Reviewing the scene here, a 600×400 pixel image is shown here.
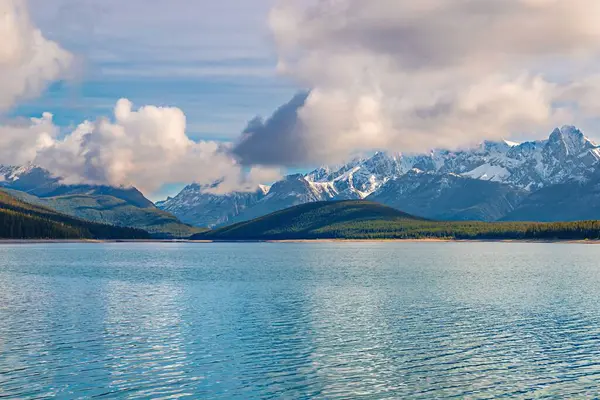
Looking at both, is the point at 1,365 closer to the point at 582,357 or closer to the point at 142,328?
the point at 142,328

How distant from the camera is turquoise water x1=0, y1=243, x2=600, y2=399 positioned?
47.5 m

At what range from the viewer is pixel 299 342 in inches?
2515

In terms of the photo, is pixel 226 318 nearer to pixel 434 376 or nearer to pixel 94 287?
pixel 434 376

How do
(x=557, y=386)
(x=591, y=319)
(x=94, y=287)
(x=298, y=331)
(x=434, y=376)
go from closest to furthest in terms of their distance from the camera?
(x=557, y=386) < (x=434, y=376) < (x=298, y=331) < (x=591, y=319) < (x=94, y=287)

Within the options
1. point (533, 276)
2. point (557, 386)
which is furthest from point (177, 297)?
point (533, 276)

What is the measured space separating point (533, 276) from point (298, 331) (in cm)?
9117

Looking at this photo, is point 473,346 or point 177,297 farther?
point 177,297

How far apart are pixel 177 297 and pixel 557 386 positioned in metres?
66.5

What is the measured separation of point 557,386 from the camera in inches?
1876

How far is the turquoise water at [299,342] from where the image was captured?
1871 inches

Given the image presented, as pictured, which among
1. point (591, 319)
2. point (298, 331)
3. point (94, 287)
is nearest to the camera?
point (298, 331)

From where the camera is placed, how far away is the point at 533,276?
144625mm

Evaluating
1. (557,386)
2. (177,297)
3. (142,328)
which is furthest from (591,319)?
(177,297)

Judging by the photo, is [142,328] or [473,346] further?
[142,328]
